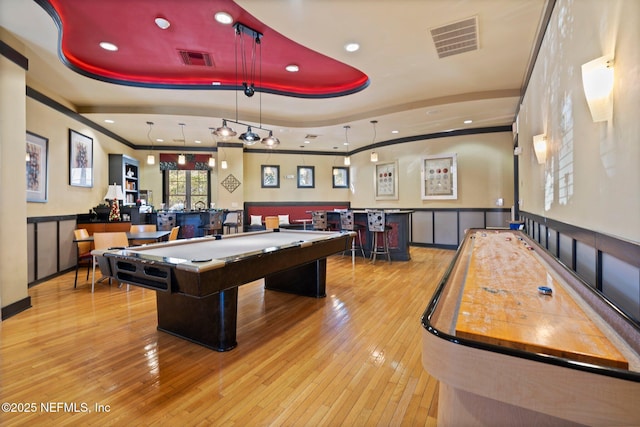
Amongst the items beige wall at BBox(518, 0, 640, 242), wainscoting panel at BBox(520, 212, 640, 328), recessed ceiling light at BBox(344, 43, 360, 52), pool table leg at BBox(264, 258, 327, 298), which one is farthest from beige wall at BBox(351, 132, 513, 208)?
wainscoting panel at BBox(520, 212, 640, 328)

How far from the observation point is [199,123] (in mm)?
6730

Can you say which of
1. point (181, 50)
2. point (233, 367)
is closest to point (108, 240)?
point (181, 50)

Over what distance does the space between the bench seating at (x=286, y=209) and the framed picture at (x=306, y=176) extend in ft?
2.20

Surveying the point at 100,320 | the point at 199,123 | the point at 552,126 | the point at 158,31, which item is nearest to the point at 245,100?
the point at 199,123

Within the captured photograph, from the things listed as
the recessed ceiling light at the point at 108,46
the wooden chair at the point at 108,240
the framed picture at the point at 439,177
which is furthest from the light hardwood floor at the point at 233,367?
the framed picture at the point at 439,177

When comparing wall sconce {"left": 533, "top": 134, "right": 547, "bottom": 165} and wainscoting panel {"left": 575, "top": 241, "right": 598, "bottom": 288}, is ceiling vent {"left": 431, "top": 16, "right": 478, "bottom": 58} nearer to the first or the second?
wall sconce {"left": 533, "top": 134, "right": 547, "bottom": 165}

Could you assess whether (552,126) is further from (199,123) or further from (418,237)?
(199,123)

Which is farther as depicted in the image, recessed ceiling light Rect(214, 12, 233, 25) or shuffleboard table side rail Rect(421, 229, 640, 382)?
recessed ceiling light Rect(214, 12, 233, 25)

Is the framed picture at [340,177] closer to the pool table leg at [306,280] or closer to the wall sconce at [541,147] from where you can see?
the pool table leg at [306,280]

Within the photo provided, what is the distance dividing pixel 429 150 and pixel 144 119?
7.13m

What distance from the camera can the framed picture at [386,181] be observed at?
344 inches

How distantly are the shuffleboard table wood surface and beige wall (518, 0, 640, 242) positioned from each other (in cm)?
46

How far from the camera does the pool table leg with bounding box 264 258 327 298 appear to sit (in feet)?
12.8

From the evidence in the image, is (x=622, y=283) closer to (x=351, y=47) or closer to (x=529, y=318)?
(x=529, y=318)
